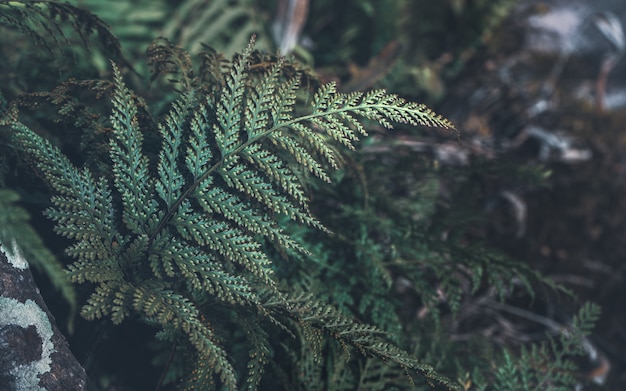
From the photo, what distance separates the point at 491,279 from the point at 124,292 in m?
0.95

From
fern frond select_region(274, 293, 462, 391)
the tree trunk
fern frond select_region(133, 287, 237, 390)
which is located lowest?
the tree trunk

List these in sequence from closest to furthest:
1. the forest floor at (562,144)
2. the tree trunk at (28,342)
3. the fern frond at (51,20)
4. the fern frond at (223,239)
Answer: the tree trunk at (28,342), the fern frond at (223,239), the fern frond at (51,20), the forest floor at (562,144)

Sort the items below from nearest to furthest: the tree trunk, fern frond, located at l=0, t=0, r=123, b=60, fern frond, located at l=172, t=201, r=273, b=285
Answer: the tree trunk → fern frond, located at l=172, t=201, r=273, b=285 → fern frond, located at l=0, t=0, r=123, b=60

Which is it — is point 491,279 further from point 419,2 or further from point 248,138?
point 419,2

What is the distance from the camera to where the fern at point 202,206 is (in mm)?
990

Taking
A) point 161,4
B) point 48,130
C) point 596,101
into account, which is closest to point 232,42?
point 161,4

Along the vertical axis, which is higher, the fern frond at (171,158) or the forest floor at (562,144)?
the forest floor at (562,144)

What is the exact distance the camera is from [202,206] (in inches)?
40.6

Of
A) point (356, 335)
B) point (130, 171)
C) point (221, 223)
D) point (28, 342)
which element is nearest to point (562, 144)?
point (356, 335)

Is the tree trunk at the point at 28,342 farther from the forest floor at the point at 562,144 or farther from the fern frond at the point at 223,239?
the forest floor at the point at 562,144

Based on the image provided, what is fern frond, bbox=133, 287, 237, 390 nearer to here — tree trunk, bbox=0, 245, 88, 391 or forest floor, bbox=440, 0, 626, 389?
tree trunk, bbox=0, 245, 88, 391

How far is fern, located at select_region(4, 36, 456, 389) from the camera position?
39.0 inches

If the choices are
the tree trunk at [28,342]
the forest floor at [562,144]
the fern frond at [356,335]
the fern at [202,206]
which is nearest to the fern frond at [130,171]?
the fern at [202,206]

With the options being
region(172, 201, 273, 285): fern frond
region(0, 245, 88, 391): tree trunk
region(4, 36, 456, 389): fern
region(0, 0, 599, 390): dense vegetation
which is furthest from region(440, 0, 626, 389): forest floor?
region(0, 245, 88, 391): tree trunk
